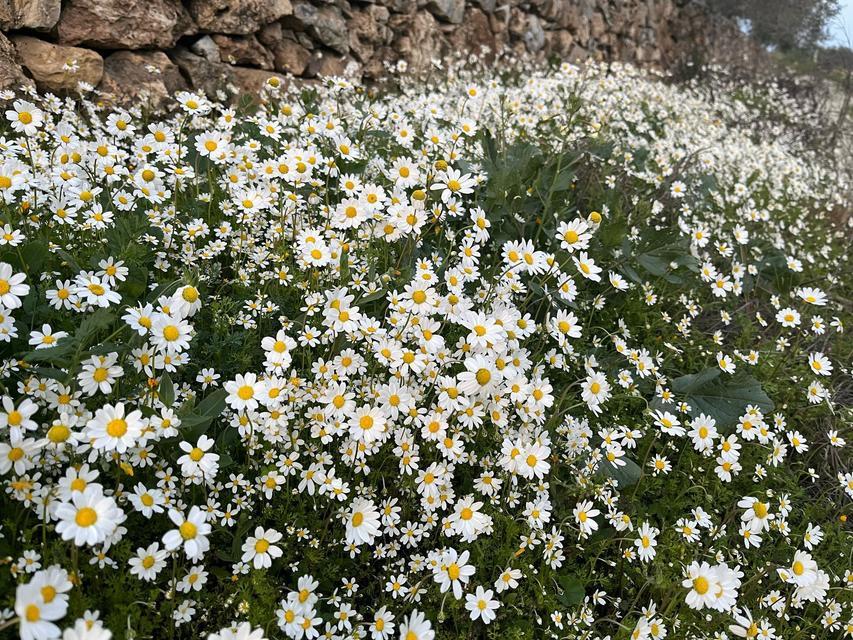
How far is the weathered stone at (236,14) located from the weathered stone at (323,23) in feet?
0.44

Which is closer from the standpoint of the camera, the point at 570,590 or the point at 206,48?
the point at 570,590

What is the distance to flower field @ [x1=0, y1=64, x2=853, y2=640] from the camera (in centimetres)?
170

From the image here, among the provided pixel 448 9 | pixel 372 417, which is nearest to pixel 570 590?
pixel 372 417

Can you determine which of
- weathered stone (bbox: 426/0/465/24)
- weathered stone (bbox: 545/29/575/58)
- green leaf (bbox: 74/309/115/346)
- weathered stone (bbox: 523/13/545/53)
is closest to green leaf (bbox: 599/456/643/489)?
green leaf (bbox: 74/309/115/346)

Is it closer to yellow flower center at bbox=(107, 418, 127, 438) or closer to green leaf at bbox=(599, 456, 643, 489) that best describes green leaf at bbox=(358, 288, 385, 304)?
yellow flower center at bbox=(107, 418, 127, 438)

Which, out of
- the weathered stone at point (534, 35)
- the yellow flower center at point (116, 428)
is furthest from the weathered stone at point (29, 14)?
the weathered stone at point (534, 35)

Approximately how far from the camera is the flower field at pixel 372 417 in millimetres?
1701

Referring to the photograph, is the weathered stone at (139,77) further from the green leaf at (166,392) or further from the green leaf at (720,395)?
the green leaf at (720,395)

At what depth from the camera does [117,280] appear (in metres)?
2.23

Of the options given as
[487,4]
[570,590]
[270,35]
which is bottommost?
[570,590]

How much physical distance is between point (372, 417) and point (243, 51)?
357 cm

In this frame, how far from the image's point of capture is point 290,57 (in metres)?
4.91

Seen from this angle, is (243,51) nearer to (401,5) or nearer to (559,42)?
(401,5)

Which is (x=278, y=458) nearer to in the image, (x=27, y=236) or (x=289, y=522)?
(x=289, y=522)
